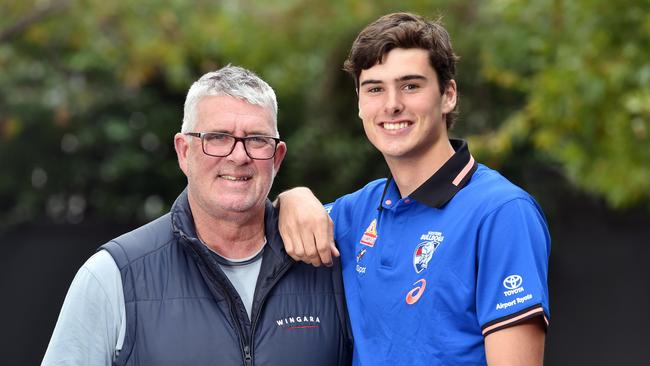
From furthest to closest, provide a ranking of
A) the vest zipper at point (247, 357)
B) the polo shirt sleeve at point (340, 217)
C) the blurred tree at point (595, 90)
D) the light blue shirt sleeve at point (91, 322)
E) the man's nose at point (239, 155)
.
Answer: the blurred tree at point (595, 90) → the polo shirt sleeve at point (340, 217) → the man's nose at point (239, 155) → the vest zipper at point (247, 357) → the light blue shirt sleeve at point (91, 322)

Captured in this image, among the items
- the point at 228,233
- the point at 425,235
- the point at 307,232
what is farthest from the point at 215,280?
the point at 425,235

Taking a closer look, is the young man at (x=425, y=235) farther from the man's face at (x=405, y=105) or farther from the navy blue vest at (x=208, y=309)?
the navy blue vest at (x=208, y=309)

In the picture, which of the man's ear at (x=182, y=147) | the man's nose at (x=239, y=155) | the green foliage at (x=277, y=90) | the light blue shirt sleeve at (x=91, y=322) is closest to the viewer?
the light blue shirt sleeve at (x=91, y=322)

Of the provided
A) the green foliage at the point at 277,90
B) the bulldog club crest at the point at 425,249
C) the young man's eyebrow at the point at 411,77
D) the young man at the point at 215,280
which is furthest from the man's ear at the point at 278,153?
the green foliage at the point at 277,90

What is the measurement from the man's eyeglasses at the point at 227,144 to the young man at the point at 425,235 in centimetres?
30

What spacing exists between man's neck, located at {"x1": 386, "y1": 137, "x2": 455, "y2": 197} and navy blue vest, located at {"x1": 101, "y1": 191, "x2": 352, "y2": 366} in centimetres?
48

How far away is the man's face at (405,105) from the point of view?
3525 millimetres

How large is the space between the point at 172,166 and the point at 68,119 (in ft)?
4.20

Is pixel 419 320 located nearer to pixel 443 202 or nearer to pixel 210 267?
pixel 443 202

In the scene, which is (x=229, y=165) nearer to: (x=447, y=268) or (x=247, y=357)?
(x=247, y=357)

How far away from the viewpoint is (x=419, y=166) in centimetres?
359

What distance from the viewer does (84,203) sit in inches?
470

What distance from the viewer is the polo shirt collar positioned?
3439 mm

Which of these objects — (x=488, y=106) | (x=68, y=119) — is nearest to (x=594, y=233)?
(x=488, y=106)
